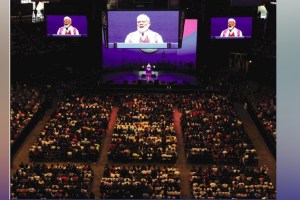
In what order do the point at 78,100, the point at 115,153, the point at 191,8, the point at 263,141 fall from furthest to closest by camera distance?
the point at 191,8 < the point at 78,100 < the point at 263,141 < the point at 115,153

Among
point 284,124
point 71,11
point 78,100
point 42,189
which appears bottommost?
point 42,189

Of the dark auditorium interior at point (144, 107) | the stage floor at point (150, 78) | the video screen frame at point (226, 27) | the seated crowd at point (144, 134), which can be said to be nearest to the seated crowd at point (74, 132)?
the dark auditorium interior at point (144, 107)

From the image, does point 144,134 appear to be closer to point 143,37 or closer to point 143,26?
point 143,37

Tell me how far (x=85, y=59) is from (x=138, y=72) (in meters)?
5.84

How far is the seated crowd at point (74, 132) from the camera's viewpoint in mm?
24391

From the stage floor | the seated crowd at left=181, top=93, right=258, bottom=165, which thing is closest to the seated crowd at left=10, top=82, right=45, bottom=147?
the stage floor

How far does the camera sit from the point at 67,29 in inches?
1667

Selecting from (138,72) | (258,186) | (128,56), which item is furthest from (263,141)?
(128,56)

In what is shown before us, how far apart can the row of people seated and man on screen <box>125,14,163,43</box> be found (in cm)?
742

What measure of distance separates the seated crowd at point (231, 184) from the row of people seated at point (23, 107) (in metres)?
9.41

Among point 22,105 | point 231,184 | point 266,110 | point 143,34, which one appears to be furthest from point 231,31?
point 231,184

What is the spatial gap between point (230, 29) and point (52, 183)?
1034 inches

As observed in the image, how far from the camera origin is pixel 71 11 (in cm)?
4291

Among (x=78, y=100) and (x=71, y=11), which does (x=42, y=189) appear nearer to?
(x=78, y=100)
